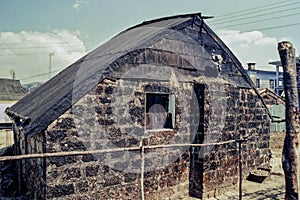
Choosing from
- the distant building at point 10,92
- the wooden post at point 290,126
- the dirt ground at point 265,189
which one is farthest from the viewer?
the distant building at point 10,92

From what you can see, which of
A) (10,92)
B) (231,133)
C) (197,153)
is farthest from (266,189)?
(10,92)

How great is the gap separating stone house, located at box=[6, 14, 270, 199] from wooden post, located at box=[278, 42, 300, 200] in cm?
177

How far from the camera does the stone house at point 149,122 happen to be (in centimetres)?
603

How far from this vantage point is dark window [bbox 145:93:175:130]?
7965mm

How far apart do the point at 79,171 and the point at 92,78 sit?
6.80ft

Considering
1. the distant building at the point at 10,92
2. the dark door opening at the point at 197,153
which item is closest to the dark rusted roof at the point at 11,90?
the distant building at the point at 10,92

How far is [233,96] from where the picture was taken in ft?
32.1

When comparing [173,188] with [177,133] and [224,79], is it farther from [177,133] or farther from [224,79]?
[224,79]

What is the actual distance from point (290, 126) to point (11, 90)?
44.9 m

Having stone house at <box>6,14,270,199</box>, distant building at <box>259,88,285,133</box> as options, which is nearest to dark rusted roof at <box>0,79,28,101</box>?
distant building at <box>259,88,285,133</box>

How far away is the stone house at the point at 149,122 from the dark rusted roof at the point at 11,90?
36648mm

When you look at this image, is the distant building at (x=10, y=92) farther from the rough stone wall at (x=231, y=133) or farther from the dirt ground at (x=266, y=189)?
the dirt ground at (x=266, y=189)

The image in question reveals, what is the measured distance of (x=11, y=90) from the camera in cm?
4372

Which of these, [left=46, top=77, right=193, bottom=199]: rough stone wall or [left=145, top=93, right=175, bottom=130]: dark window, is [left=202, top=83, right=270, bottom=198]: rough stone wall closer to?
[left=46, top=77, right=193, bottom=199]: rough stone wall
